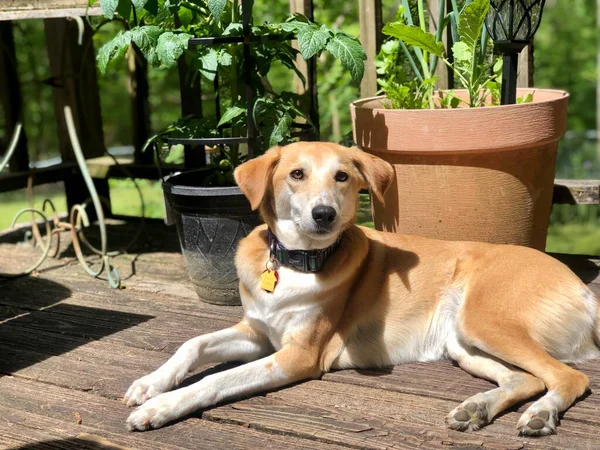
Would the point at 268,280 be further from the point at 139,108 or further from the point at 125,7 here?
the point at 139,108

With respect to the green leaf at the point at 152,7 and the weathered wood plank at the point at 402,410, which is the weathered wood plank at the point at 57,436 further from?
the green leaf at the point at 152,7

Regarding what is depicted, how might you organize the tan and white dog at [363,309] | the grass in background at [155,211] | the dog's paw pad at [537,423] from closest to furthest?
1. the dog's paw pad at [537,423]
2. the tan and white dog at [363,309]
3. the grass in background at [155,211]

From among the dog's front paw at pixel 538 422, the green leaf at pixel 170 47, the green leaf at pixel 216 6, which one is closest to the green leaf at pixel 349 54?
the green leaf at pixel 216 6

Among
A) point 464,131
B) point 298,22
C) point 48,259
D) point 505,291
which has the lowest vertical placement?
point 48,259

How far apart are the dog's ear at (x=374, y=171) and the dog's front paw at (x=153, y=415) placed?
1.03 m

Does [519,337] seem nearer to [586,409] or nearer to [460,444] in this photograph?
[586,409]

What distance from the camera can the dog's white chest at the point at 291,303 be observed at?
2.76 m

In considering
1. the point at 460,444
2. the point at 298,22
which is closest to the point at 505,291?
the point at 460,444

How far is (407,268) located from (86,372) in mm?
1279

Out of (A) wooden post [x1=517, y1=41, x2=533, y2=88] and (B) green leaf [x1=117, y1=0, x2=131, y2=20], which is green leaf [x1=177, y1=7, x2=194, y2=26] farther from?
(A) wooden post [x1=517, y1=41, x2=533, y2=88]

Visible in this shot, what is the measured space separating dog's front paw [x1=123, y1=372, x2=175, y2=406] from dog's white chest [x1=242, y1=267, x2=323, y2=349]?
1.36 ft

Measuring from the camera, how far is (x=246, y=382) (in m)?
2.62

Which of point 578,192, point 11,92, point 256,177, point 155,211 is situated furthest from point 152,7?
point 155,211

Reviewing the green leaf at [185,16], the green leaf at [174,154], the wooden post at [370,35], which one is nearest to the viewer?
the green leaf at [185,16]
